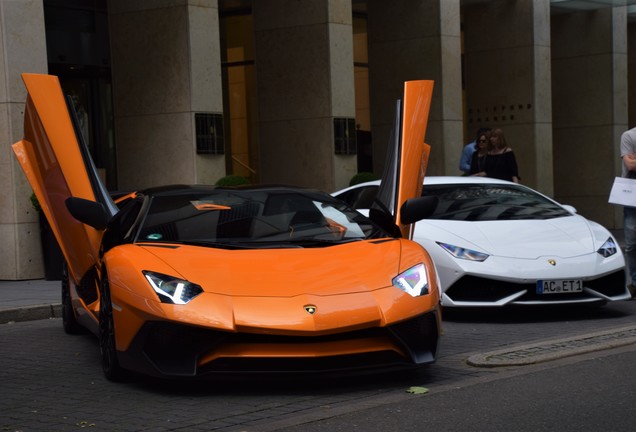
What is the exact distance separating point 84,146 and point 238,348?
2.99m

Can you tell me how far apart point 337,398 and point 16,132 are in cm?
882

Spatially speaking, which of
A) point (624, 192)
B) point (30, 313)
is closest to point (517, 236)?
point (624, 192)

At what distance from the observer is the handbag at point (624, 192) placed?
37.5ft

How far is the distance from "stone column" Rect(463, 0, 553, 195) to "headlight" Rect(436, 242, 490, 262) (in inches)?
528

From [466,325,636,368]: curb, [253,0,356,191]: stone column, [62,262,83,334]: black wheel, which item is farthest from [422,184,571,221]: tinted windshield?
Result: [253,0,356,191]: stone column

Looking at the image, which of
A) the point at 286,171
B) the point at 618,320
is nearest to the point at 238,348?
the point at 618,320

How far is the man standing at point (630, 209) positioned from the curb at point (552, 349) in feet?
9.84

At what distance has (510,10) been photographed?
23328 mm

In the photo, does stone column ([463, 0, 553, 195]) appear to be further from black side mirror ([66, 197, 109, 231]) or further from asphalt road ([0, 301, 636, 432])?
black side mirror ([66, 197, 109, 231])

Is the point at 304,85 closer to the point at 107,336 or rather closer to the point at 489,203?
the point at 489,203

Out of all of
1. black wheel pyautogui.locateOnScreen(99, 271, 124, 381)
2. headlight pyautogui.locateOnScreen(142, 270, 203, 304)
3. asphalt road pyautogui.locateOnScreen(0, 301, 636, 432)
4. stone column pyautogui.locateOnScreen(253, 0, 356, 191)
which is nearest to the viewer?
asphalt road pyautogui.locateOnScreen(0, 301, 636, 432)

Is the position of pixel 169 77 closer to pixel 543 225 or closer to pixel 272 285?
pixel 543 225

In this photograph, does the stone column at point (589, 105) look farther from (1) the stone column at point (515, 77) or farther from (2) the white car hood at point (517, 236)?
(2) the white car hood at point (517, 236)

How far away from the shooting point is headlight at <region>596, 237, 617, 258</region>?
1017 centimetres
